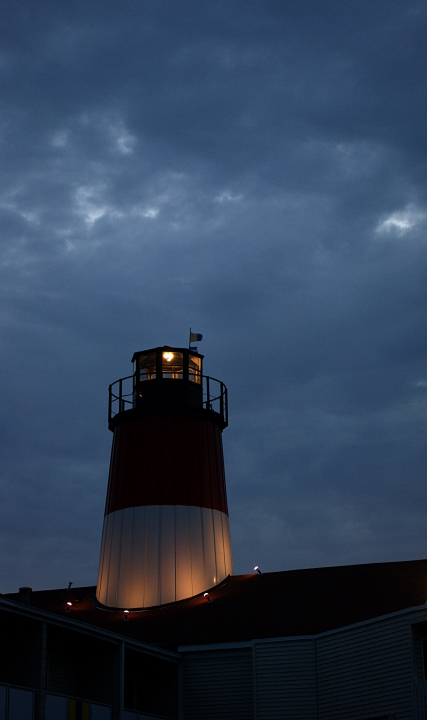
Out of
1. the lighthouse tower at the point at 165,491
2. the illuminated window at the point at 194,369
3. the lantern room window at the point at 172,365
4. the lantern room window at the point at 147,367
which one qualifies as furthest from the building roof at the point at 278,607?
the lantern room window at the point at 147,367

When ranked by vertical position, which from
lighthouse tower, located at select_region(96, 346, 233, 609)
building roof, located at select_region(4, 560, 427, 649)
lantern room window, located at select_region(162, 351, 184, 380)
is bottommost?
building roof, located at select_region(4, 560, 427, 649)

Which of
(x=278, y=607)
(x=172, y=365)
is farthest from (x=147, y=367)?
(x=278, y=607)

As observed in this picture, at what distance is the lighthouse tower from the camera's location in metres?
33.1

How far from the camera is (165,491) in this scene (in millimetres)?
34062

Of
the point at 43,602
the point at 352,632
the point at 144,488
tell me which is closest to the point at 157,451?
the point at 144,488

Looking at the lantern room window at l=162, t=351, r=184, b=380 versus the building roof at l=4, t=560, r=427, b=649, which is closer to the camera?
the building roof at l=4, t=560, r=427, b=649

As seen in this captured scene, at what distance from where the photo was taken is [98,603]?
112 feet

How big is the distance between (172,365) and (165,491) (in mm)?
5110

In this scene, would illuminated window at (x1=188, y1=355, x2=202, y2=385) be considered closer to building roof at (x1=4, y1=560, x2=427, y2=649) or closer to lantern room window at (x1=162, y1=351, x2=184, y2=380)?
lantern room window at (x1=162, y1=351, x2=184, y2=380)

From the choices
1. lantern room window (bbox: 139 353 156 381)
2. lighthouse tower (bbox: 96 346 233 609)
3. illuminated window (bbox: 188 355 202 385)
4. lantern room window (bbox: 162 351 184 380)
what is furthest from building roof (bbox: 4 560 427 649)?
lantern room window (bbox: 139 353 156 381)

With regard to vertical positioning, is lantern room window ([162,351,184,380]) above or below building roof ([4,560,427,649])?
above

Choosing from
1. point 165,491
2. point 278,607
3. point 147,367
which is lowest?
point 278,607

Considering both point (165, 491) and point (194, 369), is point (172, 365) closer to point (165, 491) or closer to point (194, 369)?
point (194, 369)

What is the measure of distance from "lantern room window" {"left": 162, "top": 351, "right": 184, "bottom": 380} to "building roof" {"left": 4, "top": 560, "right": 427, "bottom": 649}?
821 centimetres
